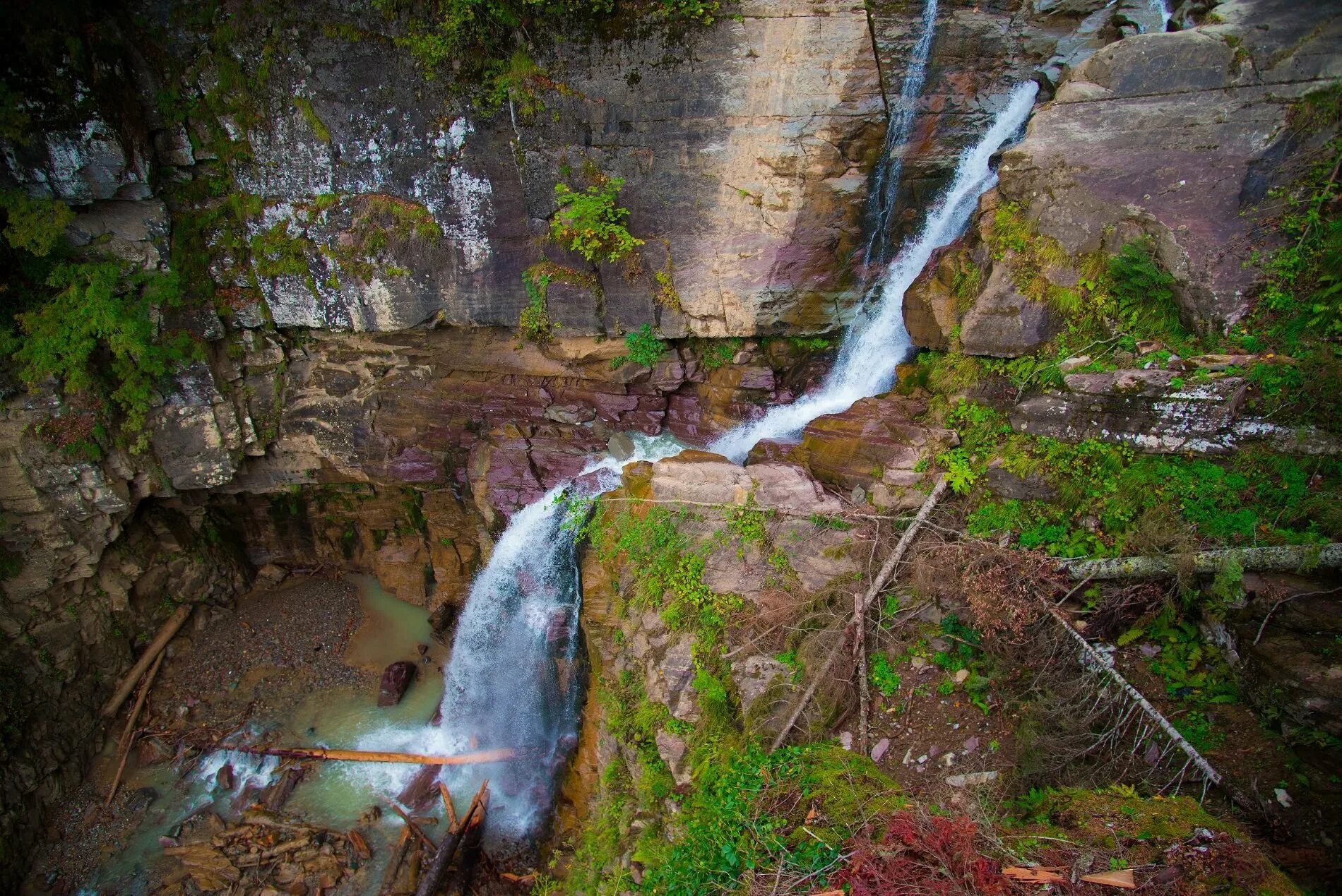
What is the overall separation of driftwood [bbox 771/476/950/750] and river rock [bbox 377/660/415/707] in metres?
9.19

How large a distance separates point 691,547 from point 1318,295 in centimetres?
685

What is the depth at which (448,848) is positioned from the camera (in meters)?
9.81

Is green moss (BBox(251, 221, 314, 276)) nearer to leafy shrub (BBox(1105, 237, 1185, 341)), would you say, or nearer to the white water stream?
the white water stream

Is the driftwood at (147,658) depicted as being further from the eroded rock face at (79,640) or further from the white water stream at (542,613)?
the white water stream at (542,613)

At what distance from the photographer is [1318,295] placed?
240 inches

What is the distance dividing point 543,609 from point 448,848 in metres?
3.85

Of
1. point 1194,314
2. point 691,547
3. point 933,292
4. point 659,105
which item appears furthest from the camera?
point 659,105

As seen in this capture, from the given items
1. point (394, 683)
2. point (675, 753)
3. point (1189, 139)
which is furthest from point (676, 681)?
point (1189, 139)

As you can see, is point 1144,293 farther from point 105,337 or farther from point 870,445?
point 105,337

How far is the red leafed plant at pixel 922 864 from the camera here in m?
3.99

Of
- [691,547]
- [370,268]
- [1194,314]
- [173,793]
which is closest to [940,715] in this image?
[691,547]

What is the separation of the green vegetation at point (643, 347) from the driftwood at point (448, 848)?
25.5 feet

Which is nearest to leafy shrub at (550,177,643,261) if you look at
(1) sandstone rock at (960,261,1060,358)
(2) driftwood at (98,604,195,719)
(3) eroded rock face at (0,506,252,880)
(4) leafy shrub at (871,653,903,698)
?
(1) sandstone rock at (960,261,1060,358)

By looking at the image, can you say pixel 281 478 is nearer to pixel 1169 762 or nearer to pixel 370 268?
pixel 370 268
